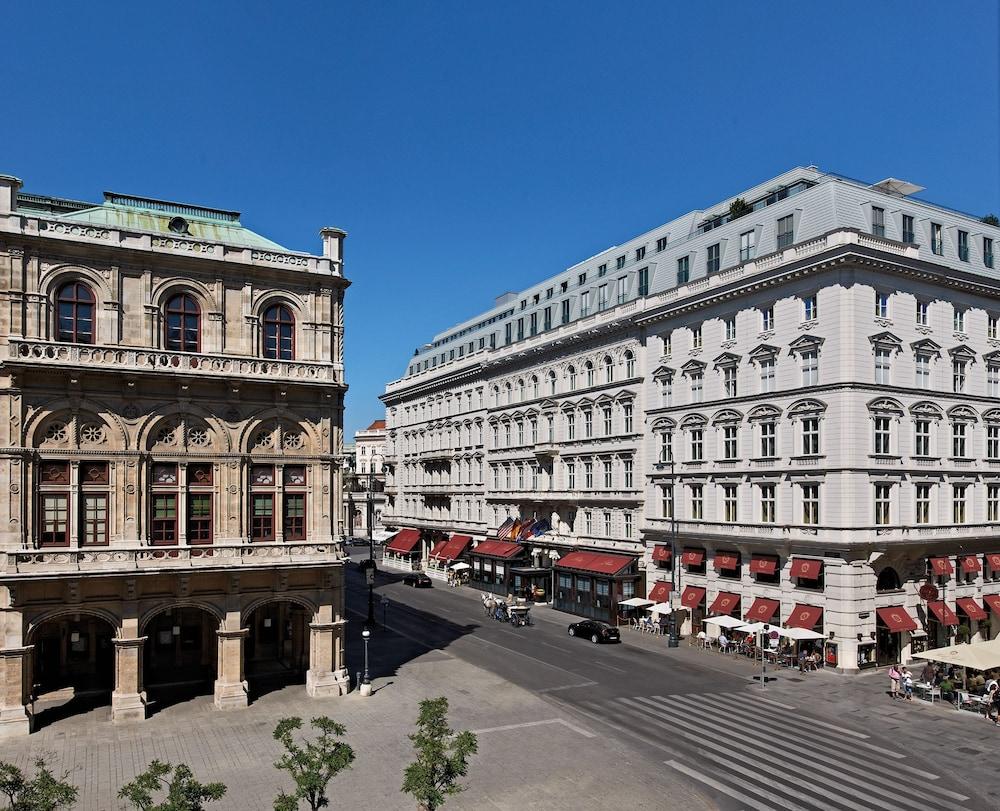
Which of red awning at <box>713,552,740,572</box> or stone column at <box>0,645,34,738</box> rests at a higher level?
red awning at <box>713,552,740,572</box>

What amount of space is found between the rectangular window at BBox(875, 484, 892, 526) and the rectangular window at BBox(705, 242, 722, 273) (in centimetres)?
1719

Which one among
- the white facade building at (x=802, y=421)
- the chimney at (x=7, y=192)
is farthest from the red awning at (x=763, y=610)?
the chimney at (x=7, y=192)

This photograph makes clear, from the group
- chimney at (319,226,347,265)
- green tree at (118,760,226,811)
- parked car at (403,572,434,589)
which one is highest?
chimney at (319,226,347,265)

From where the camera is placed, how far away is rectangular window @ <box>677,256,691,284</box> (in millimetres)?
54438

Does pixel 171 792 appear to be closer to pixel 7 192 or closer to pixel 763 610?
pixel 7 192

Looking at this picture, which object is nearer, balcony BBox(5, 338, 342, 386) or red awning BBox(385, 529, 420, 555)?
balcony BBox(5, 338, 342, 386)

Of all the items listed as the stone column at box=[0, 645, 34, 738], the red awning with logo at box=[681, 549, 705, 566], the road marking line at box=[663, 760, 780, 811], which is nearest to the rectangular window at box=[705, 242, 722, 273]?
the red awning with logo at box=[681, 549, 705, 566]

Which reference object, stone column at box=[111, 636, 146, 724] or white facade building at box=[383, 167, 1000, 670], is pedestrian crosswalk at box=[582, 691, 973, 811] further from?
stone column at box=[111, 636, 146, 724]

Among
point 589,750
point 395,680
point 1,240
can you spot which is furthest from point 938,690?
point 1,240

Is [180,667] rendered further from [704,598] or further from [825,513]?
[825,513]

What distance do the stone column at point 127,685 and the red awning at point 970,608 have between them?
1654 inches

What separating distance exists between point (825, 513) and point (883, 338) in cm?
985

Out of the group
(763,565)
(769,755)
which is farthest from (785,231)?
(769,755)

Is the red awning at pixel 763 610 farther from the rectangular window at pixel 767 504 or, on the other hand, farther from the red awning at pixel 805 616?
the rectangular window at pixel 767 504
